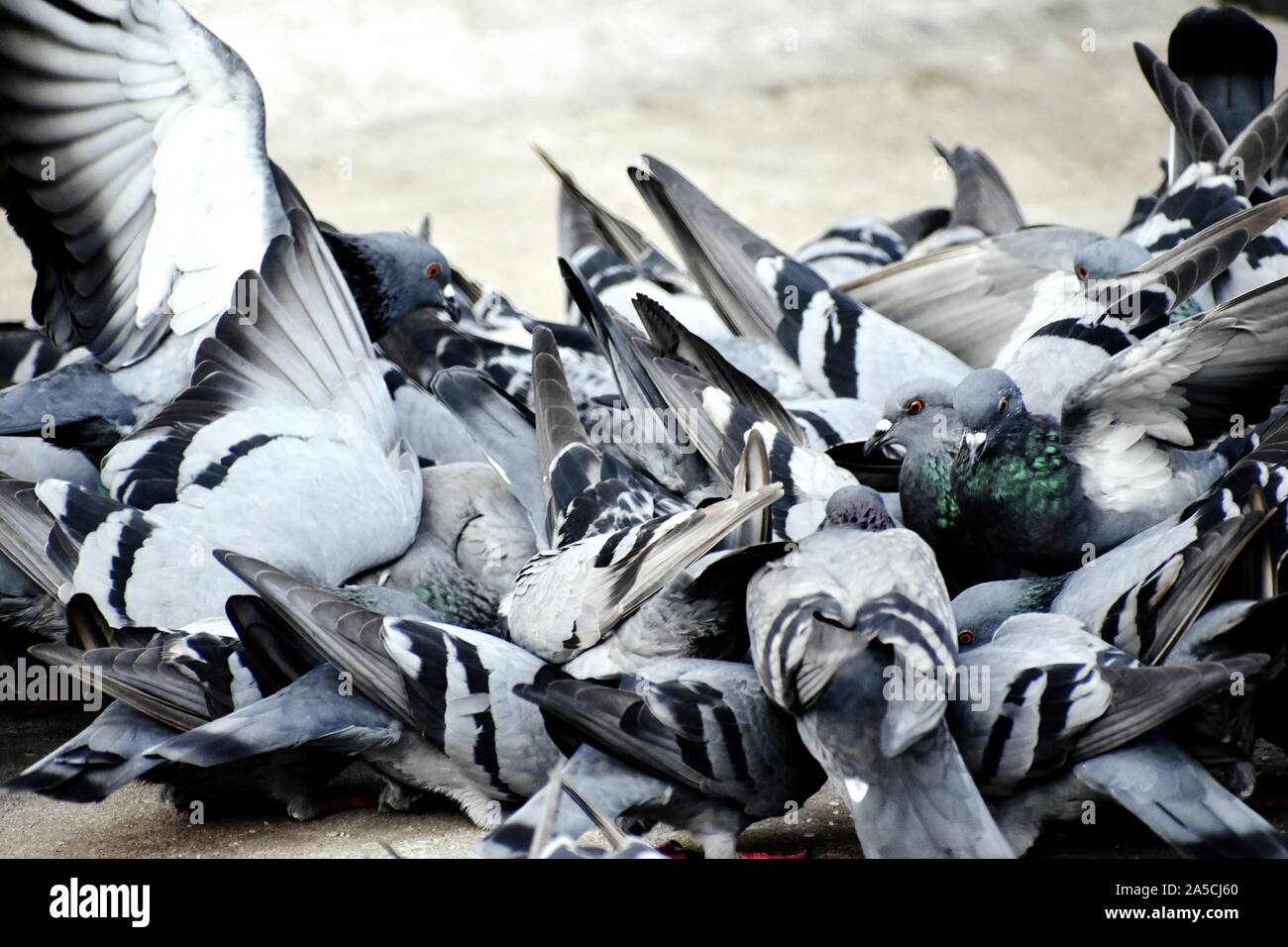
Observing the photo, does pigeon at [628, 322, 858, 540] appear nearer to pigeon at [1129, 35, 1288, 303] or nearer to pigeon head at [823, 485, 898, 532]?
pigeon head at [823, 485, 898, 532]

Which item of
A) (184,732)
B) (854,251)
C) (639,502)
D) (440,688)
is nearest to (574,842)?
(440,688)

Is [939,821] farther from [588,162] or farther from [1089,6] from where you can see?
[1089,6]

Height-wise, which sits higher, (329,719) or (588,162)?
(588,162)

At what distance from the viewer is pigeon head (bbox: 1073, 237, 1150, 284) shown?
14.0ft

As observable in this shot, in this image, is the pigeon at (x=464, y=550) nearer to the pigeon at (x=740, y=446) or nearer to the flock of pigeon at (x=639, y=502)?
the flock of pigeon at (x=639, y=502)

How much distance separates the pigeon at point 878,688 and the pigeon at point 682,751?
0.34 ft

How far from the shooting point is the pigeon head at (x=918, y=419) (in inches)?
142

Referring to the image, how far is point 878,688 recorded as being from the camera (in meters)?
2.70

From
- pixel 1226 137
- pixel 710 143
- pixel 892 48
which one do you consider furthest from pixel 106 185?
pixel 892 48

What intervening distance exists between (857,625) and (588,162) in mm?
6562

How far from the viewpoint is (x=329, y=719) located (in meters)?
3.02

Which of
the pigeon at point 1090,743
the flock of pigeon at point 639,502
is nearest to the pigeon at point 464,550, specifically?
the flock of pigeon at point 639,502

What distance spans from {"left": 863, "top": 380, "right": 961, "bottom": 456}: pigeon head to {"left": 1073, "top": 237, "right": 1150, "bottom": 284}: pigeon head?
0.82 m
